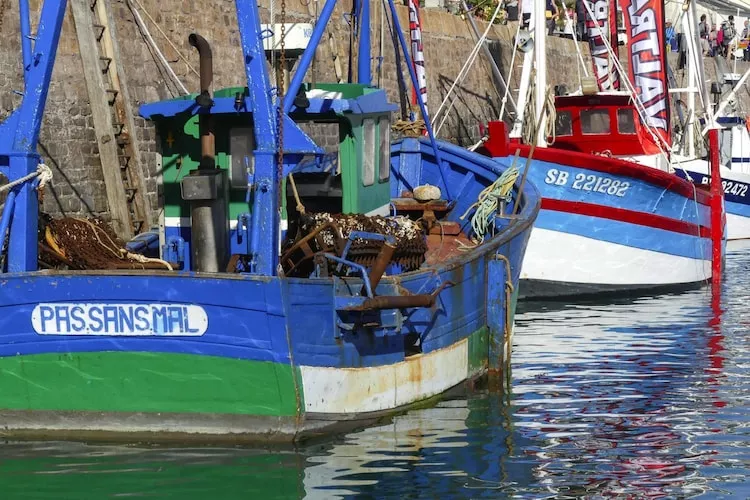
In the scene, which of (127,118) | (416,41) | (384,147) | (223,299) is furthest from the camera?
(416,41)

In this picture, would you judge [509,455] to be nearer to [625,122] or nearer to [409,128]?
[409,128]

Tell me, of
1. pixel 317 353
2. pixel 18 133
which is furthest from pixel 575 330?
pixel 18 133

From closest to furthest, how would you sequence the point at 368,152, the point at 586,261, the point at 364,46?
the point at 368,152, the point at 364,46, the point at 586,261

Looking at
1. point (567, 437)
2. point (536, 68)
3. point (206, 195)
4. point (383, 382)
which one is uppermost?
point (536, 68)

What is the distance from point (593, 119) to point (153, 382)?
1328 cm

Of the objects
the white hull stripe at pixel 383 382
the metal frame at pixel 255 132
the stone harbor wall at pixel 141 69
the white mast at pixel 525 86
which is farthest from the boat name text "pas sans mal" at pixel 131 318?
the white mast at pixel 525 86

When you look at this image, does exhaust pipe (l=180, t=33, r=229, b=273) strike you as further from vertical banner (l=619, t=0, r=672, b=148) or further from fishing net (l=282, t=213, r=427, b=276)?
vertical banner (l=619, t=0, r=672, b=148)

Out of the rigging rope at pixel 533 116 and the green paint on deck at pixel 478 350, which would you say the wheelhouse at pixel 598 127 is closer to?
the rigging rope at pixel 533 116

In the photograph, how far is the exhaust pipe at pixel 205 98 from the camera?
9.72 m

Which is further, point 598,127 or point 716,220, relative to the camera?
point 598,127

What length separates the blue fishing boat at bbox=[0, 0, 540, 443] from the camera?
8.63 meters

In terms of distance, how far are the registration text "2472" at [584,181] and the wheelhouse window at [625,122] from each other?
10.6 ft

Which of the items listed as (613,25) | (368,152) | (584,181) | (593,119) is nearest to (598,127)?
(593,119)

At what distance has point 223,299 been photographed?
855 cm
